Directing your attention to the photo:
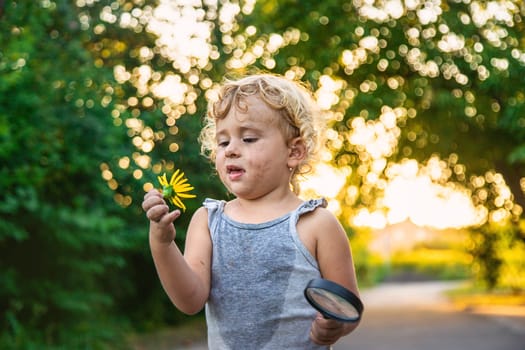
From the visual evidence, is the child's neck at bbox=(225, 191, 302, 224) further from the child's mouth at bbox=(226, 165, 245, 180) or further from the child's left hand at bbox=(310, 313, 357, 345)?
the child's left hand at bbox=(310, 313, 357, 345)

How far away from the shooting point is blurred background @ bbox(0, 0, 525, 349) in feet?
27.4

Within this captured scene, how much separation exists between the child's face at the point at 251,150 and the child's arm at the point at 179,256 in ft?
0.56

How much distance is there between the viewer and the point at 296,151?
2463mm

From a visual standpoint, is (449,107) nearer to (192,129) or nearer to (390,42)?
(390,42)

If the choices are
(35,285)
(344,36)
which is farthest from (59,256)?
(344,36)

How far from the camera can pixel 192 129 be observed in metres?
10.9

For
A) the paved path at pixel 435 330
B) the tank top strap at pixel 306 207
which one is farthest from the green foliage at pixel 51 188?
the tank top strap at pixel 306 207

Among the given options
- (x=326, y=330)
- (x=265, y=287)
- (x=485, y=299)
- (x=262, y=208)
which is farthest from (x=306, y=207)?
(x=485, y=299)

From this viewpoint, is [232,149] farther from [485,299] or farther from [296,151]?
[485,299]

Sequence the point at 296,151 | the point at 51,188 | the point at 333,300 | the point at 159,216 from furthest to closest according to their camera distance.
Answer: the point at 51,188 → the point at 296,151 → the point at 159,216 → the point at 333,300

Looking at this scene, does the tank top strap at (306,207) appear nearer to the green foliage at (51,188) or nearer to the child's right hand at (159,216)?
the child's right hand at (159,216)

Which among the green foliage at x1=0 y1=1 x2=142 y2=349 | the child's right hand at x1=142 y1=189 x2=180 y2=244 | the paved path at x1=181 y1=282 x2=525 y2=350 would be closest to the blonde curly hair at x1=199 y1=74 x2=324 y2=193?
the child's right hand at x1=142 y1=189 x2=180 y2=244

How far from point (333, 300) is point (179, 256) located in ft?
1.49

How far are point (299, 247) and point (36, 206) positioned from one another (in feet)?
19.6
